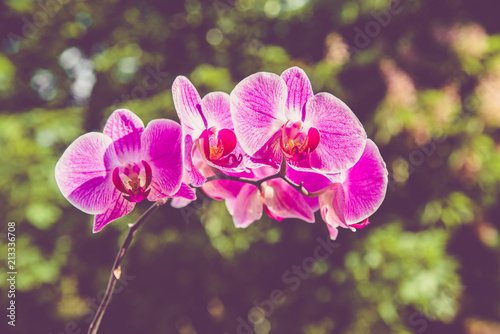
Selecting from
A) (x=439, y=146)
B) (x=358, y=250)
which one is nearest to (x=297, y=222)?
(x=358, y=250)

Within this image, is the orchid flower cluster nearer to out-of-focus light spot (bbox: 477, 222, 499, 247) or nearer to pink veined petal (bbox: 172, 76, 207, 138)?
pink veined petal (bbox: 172, 76, 207, 138)

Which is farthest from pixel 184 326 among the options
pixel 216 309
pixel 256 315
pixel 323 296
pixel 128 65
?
pixel 128 65

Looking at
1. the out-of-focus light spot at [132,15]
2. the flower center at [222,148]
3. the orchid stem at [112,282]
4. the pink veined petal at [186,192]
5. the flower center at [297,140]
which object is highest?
the flower center at [222,148]

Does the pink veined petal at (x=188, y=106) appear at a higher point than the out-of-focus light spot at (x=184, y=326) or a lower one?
higher

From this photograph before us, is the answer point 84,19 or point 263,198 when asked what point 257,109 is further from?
point 84,19

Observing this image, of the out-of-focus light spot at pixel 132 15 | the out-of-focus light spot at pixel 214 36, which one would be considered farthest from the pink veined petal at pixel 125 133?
the out-of-focus light spot at pixel 132 15

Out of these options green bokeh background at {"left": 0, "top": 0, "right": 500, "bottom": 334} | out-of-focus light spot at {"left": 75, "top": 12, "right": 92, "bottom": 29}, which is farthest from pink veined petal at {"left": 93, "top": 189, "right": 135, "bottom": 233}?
out-of-focus light spot at {"left": 75, "top": 12, "right": 92, "bottom": 29}

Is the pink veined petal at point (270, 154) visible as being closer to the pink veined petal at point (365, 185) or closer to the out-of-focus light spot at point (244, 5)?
the pink veined petal at point (365, 185)
